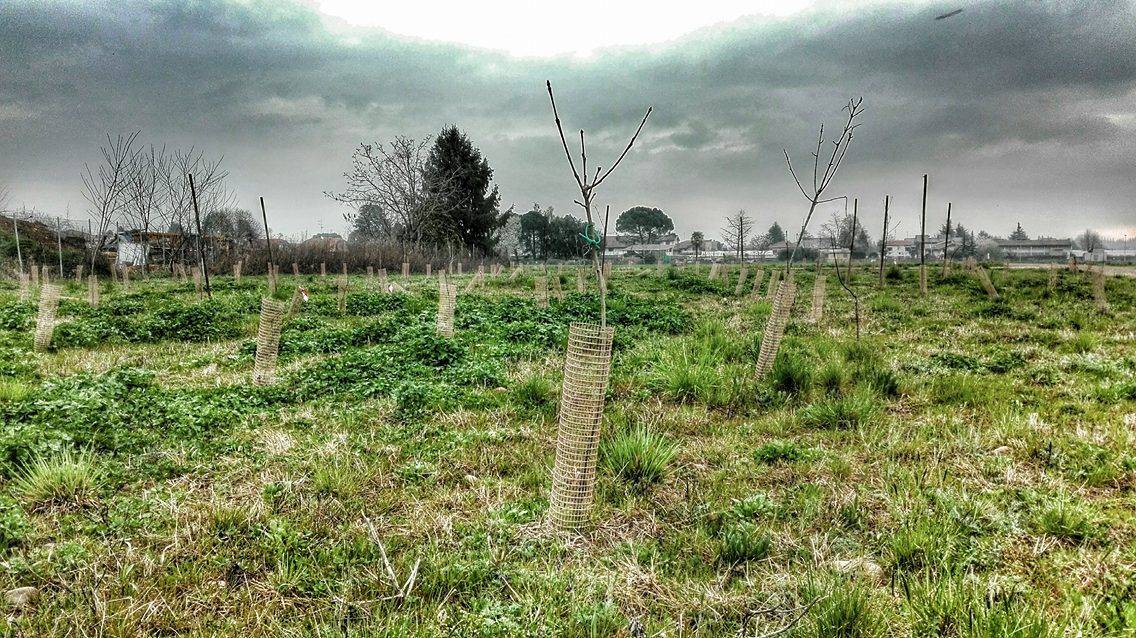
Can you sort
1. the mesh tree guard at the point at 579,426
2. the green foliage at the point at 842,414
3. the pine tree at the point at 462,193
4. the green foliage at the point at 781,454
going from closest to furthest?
1. the mesh tree guard at the point at 579,426
2. the green foliage at the point at 781,454
3. the green foliage at the point at 842,414
4. the pine tree at the point at 462,193

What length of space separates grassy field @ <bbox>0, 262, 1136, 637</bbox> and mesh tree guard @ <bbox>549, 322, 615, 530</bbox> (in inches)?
6.9

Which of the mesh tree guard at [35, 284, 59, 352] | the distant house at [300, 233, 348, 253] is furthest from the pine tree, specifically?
the mesh tree guard at [35, 284, 59, 352]

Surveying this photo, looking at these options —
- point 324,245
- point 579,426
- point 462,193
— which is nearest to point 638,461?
point 579,426

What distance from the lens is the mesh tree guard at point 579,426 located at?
3.14m

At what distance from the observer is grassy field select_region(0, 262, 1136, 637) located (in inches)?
99.2

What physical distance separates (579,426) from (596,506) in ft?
2.04

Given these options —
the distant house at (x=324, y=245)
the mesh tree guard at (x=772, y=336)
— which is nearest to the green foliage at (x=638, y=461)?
the mesh tree guard at (x=772, y=336)

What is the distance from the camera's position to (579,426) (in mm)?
3211

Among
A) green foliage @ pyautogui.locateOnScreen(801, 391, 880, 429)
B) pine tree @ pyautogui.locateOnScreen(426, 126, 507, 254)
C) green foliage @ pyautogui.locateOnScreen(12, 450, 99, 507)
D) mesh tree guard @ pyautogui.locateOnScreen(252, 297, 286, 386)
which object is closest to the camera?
green foliage @ pyautogui.locateOnScreen(12, 450, 99, 507)

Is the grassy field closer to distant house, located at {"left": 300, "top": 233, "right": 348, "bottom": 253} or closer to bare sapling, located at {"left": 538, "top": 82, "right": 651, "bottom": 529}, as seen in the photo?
bare sapling, located at {"left": 538, "top": 82, "right": 651, "bottom": 529}

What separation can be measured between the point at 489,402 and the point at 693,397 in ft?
6.70

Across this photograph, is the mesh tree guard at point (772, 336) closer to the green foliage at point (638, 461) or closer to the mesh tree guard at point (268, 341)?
the green foliage at point (638, 461)

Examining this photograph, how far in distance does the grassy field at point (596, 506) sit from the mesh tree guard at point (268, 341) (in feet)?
0.69

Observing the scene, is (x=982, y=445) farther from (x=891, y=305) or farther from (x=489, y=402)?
(x=891, y=305)
